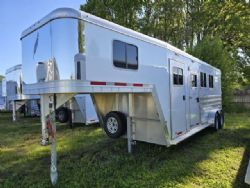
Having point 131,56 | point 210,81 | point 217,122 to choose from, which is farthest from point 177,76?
point 217,122

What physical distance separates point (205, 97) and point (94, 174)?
5873 mm

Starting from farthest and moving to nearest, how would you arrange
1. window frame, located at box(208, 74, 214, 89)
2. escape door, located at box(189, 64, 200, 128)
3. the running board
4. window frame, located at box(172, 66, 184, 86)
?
1. window frame, located at box(208, 74, 214, 89)
2. escape door, located at box(189, 64, 200, 128)
3. window frame, located at box(172, 66, 184, 86)
4. the running board

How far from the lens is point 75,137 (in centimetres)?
995

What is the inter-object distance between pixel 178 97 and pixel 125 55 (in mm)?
2411

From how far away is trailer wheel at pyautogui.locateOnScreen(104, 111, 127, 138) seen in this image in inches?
275

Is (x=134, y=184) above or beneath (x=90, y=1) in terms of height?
beneath

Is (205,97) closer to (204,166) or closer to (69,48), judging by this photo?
(204,166)

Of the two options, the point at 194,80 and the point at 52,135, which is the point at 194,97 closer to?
the point at 194,80

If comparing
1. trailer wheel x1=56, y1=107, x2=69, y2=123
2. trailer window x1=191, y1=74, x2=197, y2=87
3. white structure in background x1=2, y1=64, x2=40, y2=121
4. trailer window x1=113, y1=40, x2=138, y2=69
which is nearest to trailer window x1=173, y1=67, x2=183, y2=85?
trailer window x1=191, y1=74, x2=197, y2=87

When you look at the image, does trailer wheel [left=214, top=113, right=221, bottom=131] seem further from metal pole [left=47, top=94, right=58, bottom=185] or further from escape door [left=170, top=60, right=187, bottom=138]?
metal pole [left=47, top=94, right=58, bottom=185]

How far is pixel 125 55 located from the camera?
5.84m

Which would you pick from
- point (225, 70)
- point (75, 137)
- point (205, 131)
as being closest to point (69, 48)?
point (75, 137)

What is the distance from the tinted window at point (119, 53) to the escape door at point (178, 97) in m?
1.90

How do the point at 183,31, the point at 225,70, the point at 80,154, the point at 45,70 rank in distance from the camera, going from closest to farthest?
the point at 45,70
the point at 80,154
the point at 225,70
the point at 183,31
